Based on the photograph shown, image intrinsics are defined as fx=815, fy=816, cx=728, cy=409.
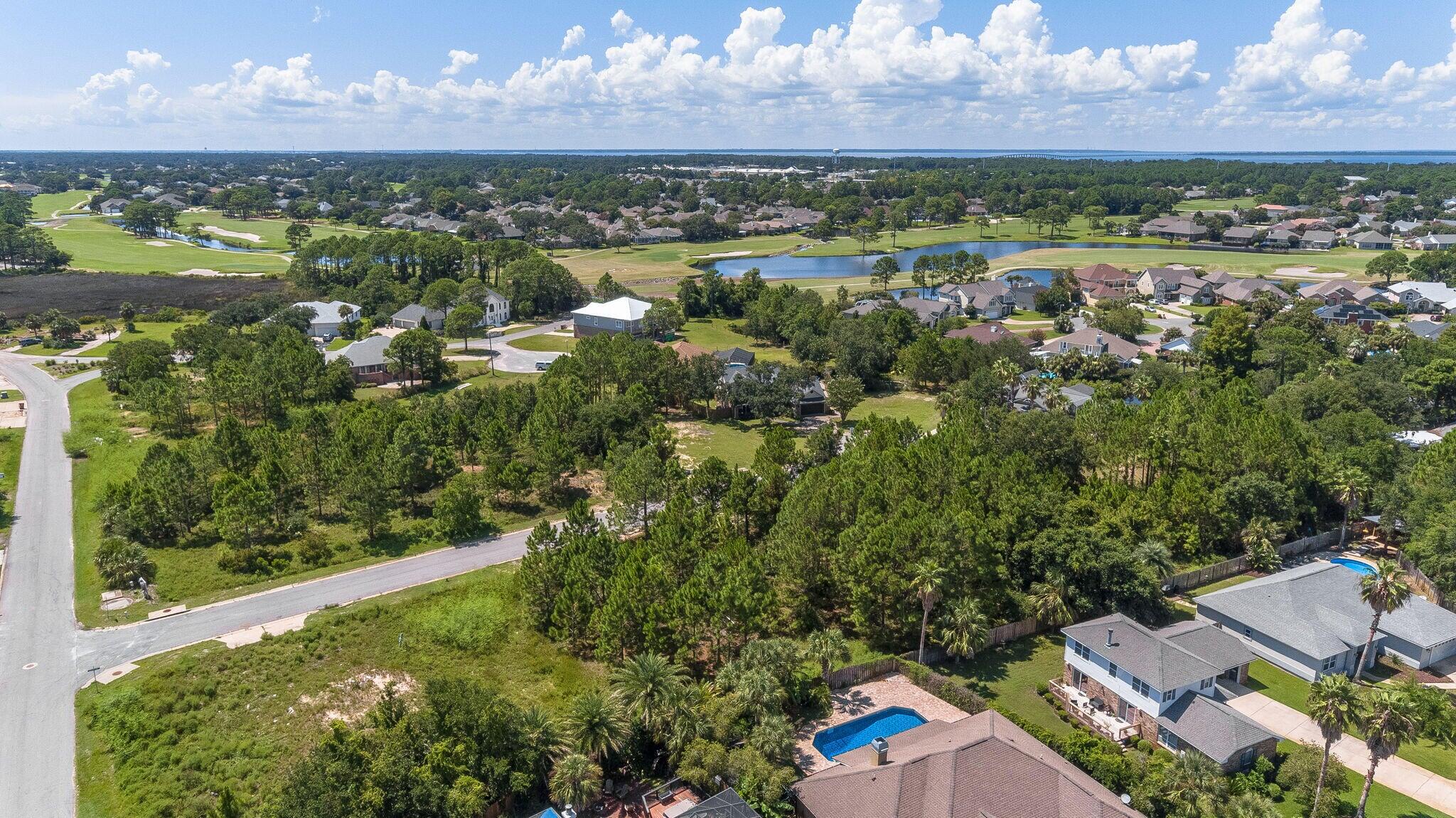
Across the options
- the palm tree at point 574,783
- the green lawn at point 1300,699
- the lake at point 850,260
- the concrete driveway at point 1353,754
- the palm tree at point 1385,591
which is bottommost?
the green lawn at point 1300,699

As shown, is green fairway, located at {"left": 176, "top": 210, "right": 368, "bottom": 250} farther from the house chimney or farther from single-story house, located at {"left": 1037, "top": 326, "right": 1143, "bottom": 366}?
the house chimney

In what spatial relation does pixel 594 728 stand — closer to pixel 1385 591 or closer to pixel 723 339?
pixel 1385 591

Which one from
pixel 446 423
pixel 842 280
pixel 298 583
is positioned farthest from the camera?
pixel 842 280

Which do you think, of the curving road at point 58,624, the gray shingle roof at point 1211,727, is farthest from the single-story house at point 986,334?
the curving road at point 58,624

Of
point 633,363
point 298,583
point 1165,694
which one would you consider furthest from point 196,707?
point 633,363

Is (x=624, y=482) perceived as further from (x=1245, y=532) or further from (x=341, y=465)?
(x=1245, y=532)

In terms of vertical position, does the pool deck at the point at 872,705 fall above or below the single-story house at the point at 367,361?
below

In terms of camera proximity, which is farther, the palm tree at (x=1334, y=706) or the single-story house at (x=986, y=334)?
the single-story house at (x=986, y=334)

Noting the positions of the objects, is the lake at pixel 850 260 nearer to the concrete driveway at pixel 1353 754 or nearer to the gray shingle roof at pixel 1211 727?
the concrete driveway at pixel 1353 754

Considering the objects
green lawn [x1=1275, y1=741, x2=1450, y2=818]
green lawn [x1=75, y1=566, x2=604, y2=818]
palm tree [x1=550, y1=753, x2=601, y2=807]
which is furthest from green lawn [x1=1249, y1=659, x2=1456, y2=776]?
green lawn [x1=75, y1=566, x2=604, y2=818]
